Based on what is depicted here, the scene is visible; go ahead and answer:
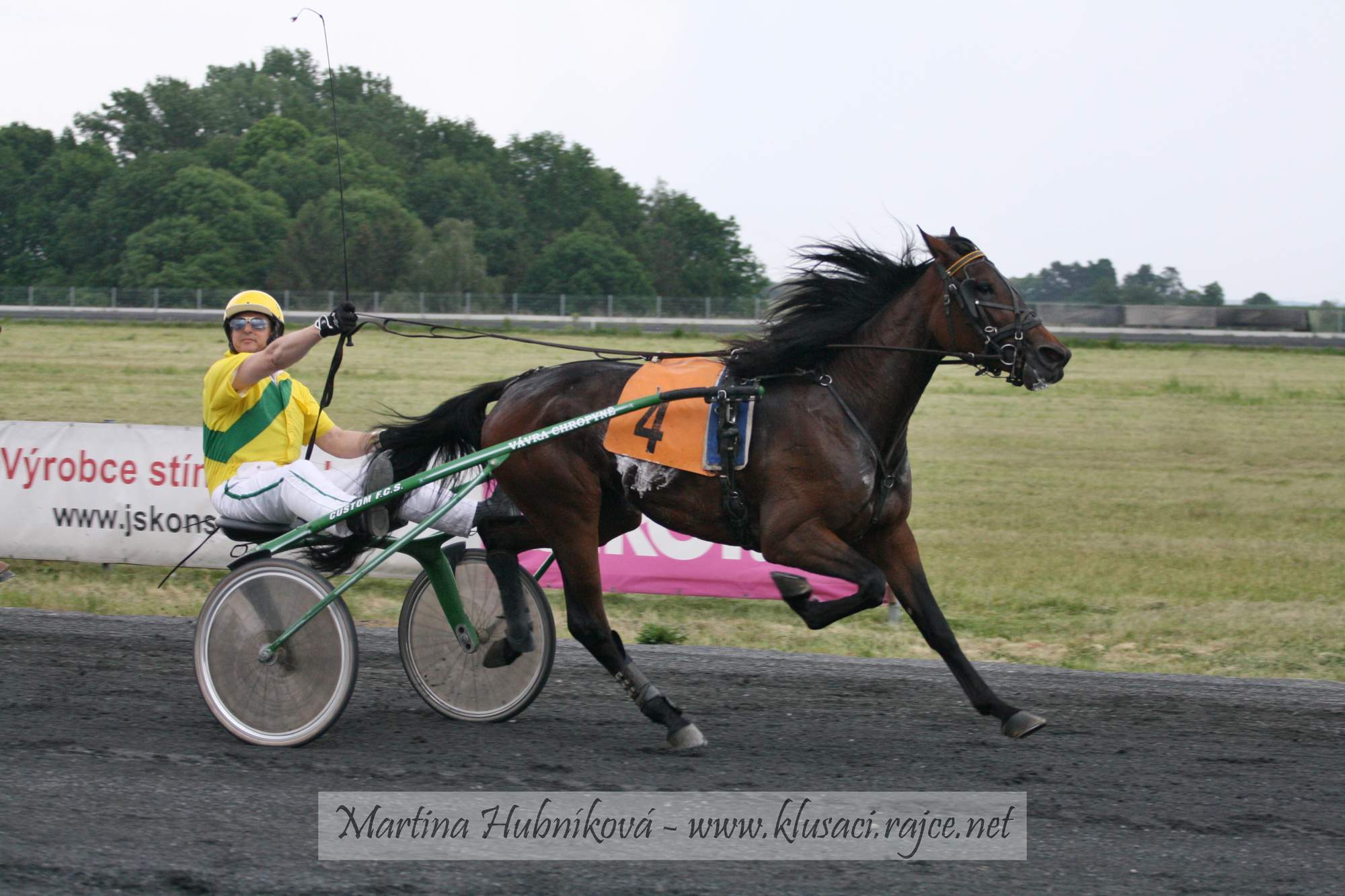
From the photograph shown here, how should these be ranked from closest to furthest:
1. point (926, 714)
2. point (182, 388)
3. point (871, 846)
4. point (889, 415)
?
1. point (871, 846)
2. point (889, 415)
3. point (926, 714)
4. point (182, 388)

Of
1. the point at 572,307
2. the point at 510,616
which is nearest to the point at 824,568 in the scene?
the point at 510,616

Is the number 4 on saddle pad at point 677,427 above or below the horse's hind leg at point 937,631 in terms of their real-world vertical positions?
above

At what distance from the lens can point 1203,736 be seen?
203 inches

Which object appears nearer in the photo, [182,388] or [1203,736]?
[1203,736]

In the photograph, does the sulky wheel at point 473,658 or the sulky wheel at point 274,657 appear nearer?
the sulky wheel at point 274,657

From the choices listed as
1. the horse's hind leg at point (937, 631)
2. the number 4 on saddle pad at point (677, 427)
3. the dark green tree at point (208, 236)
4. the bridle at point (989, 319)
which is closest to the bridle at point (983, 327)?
the bridle at point (989, 319)

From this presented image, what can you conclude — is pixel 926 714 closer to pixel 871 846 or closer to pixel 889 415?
pixel 889 415

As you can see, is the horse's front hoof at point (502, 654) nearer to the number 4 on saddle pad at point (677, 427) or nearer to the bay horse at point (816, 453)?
the bay horse at point (816, 453)

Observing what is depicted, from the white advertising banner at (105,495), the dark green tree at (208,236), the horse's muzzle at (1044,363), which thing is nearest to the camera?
the horse's muzzle at (1044,363)

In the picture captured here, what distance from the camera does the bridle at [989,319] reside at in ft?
15.6

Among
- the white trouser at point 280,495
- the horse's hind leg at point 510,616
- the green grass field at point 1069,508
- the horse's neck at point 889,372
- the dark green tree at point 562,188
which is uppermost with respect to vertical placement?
the dark green tree at point 562,188

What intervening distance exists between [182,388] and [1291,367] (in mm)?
21393

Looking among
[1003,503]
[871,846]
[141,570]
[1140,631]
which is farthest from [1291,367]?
[871,846]

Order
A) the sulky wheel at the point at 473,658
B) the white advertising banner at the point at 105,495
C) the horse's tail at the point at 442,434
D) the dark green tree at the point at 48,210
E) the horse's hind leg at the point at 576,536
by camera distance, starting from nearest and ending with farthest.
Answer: the horse's hind leg at the point at 576,536 → the sulky wheel at the point at 473,658 → the horse's tail at the point at 442,434 → the white advertising banner at the point at 105,495 → the dark green tree at the point at 48,210
